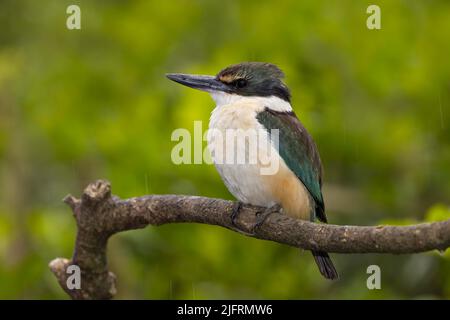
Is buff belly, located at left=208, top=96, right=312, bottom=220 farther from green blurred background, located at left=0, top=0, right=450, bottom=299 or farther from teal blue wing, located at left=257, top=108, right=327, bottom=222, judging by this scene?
green blurred background, located at left=0, top=0, right=450, bottom=299

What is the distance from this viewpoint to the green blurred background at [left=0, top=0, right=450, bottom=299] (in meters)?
5.12

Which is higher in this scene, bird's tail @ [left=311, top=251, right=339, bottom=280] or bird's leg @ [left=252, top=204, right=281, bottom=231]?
bird's leg @ [left=252, top=204, right=281, bottom=231]

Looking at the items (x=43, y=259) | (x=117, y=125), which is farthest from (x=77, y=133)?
(x=43, y=259)

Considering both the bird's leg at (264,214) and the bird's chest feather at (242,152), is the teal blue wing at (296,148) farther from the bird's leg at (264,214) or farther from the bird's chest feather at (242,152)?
the bird's leg at (264,214)

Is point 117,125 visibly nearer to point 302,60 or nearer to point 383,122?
point 302,60

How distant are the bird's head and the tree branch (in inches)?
26.9

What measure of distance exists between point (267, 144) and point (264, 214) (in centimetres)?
41

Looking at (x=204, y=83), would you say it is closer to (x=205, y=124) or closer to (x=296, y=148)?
(x=296, y=148)

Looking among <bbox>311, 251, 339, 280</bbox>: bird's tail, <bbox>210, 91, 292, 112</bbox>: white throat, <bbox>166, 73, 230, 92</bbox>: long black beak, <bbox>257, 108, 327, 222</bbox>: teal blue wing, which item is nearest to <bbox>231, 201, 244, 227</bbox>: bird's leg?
<bbox>257, 108, 327, 222</bbox>: teal blue wing

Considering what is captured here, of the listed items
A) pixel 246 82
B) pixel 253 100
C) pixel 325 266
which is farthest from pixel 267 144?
pixel 325 266

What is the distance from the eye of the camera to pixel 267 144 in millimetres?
3738

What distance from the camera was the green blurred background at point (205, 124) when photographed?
512cm

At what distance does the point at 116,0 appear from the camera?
23.0 feet

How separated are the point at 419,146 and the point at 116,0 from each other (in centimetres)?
294
